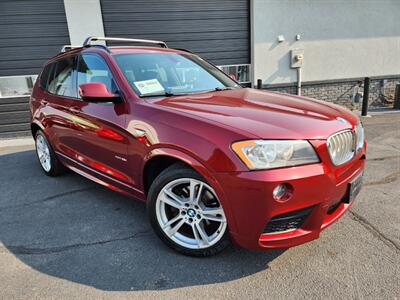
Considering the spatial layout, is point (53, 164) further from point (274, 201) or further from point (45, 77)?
point (274, 201)

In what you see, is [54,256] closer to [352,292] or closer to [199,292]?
[199,292]

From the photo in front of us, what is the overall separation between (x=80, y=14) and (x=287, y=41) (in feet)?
18.8

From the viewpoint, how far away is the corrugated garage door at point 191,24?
8.20 metres

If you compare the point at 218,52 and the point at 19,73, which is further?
the point at 218,52

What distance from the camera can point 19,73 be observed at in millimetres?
8008

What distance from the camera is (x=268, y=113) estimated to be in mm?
2381

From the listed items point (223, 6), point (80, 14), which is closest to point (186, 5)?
point (223, 6)

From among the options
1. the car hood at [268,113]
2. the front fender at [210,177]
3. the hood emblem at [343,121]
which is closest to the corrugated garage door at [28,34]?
the car hood at [268,113]

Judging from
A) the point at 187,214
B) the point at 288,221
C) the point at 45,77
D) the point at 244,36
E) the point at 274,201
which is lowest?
the point at 187,214

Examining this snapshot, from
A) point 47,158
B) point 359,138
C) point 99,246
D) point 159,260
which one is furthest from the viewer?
point 47,158

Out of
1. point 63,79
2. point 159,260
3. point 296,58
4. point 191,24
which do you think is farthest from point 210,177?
point 296,58

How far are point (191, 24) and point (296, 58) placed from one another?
3206mm

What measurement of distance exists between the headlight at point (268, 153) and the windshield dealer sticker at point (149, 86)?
117cm

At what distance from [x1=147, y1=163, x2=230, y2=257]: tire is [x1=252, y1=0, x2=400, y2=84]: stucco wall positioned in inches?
289
